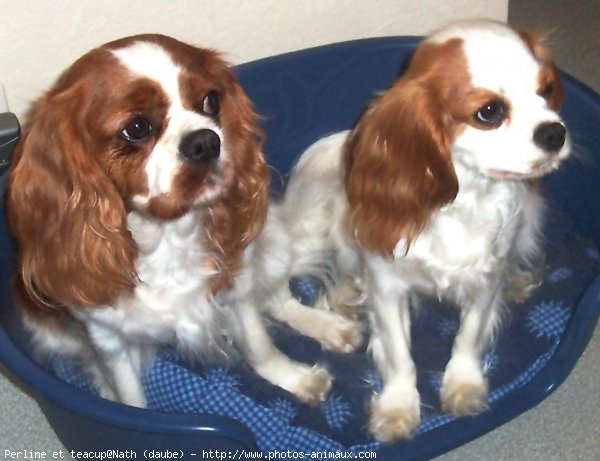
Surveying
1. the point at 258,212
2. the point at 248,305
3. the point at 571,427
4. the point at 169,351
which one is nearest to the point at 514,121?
the point at 258,212

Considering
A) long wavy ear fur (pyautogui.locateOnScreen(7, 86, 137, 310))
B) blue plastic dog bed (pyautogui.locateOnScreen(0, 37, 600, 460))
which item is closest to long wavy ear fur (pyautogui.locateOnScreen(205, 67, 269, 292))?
long wavy ear fur (pyautogui.locateOnScreen(7, 86, 137, 310))

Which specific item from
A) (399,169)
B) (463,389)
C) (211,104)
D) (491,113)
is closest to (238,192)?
(211,104)

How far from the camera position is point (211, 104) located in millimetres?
1544

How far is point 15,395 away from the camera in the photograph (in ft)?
6.97

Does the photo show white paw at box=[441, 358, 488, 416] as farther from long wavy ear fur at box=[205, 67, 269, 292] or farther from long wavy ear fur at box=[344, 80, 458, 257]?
long wavy ear fur at box=[205, 67, 269, 292]

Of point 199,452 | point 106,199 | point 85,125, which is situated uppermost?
point 85,125

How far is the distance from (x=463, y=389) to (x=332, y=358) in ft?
1.11

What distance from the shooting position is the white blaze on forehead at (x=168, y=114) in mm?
1397

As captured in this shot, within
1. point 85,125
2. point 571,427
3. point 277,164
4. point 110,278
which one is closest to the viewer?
point 85,125

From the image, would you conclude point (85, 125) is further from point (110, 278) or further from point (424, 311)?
point (424, 311)

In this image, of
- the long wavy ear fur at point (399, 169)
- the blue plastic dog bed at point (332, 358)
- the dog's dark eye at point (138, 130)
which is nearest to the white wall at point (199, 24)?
the blue plastic dog bed at point (332, 358)

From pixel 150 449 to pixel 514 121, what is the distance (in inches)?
32.4

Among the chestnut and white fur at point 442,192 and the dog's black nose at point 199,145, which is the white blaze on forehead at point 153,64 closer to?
the dog's black nose at point 199,145

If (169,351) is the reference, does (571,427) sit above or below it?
below
